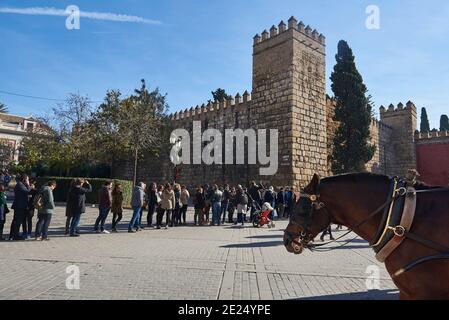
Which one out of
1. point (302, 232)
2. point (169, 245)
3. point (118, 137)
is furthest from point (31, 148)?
point (302, 232)

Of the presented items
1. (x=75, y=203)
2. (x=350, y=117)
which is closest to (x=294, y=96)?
(x=350, y=117)

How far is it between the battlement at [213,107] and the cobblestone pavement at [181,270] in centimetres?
1526

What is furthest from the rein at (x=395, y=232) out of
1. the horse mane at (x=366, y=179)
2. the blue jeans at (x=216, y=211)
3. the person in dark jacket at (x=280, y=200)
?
the person in dark jacket at (x=280, y=200)

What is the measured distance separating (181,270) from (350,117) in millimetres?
19723

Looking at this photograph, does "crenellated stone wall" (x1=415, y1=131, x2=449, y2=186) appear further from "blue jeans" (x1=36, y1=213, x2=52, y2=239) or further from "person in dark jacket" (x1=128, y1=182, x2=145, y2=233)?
"blue jeans" (x1=36, y1=213, x2=52, y2=239)

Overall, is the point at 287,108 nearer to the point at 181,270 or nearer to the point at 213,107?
the point at 213,107

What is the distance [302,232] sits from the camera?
308 cm

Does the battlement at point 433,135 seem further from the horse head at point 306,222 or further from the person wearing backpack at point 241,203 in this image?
the horse head at point 306,222

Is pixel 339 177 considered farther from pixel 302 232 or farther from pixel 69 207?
pixel 69 207

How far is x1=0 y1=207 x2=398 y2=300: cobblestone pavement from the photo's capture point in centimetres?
462

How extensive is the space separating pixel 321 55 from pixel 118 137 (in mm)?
14218

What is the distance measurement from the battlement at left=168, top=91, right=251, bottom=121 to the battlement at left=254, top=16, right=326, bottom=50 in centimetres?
372

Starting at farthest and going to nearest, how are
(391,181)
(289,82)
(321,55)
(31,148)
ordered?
(31,148)
(321,55)
(289,82)
(391,181)
